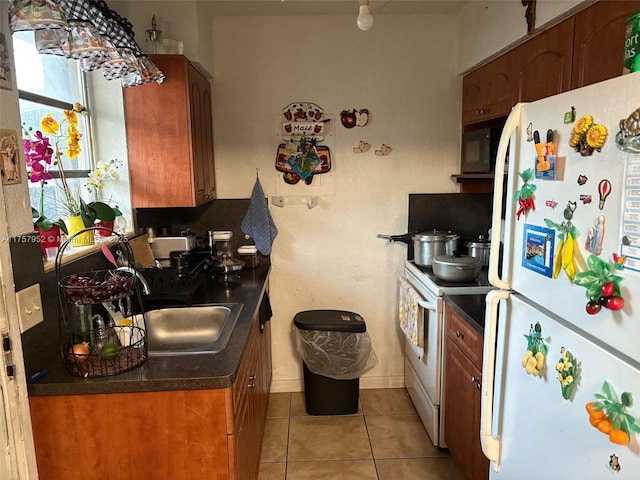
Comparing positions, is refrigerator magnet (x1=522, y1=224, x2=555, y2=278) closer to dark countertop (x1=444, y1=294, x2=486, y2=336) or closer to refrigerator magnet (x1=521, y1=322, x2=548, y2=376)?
refrigerator magnet (x1=521, y1=322, x2=548, y2=376)

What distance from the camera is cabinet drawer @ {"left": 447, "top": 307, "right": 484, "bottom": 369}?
1.94m

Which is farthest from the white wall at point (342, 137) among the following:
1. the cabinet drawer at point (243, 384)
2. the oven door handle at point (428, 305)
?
the cabinet drawer at point (243, 384)

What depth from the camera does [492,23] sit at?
2389 mm

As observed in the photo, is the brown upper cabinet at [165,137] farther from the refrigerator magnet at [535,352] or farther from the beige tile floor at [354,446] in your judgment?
the refrigerator magnet at [535,352]

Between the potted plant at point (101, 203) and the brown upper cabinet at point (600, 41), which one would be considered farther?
the potted plant at point (101, 203)

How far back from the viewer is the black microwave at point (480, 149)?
2498 millimetres

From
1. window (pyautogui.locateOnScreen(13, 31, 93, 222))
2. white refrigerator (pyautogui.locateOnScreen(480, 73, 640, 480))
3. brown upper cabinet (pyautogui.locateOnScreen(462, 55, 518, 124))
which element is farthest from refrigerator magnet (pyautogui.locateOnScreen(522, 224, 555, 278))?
window (pyautogui.locateOnScreen(13, 31, 93, 222))

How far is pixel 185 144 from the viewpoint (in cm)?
241

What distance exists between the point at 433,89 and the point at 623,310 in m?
2.38

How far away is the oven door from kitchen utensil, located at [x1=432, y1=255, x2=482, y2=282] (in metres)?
0.14

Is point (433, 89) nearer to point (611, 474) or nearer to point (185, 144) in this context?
point (185, 144)

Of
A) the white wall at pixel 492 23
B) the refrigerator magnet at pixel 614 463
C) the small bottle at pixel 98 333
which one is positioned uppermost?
the white wall at pixel 492 23

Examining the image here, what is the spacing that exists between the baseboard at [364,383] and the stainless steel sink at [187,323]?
4.23 ft

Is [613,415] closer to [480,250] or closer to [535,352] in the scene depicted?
[535,352]
